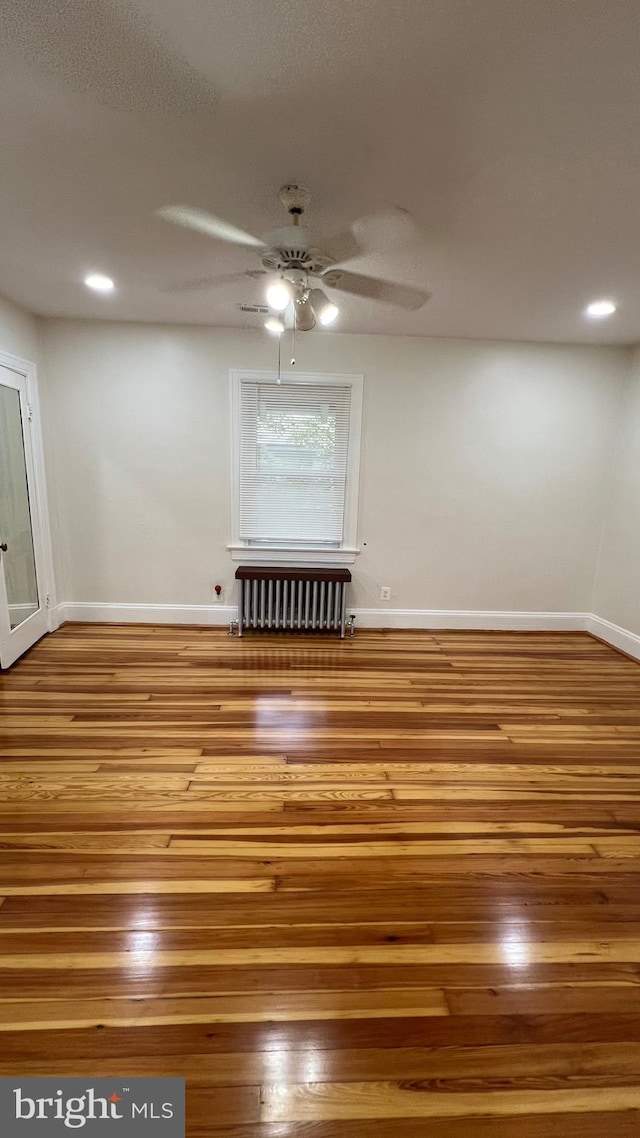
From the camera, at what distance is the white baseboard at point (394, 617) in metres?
4.54

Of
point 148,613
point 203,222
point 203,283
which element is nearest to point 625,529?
point 203,283

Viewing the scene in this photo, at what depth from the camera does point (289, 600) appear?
4.45 m

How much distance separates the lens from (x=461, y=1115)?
1.17m

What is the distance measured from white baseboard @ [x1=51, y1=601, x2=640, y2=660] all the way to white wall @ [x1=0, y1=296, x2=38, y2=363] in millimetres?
2193

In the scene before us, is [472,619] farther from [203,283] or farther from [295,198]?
[295,198]

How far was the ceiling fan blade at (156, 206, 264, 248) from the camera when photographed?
2095 mm

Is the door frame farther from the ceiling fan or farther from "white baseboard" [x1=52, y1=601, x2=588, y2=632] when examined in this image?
the ceiling fan

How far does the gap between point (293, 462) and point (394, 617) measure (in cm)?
179

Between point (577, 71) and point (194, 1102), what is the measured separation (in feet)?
9.64

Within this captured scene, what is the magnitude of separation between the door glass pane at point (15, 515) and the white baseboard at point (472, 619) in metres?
2.87

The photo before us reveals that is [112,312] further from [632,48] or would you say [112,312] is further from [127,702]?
[632,48]

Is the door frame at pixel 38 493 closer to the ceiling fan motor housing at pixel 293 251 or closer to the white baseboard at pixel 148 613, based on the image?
the white baseboard at pixel 148 613

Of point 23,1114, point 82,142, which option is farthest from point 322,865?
point 82,142

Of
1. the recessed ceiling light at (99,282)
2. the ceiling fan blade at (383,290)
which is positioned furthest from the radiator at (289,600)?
the recessed ceiling light at (99,282)
